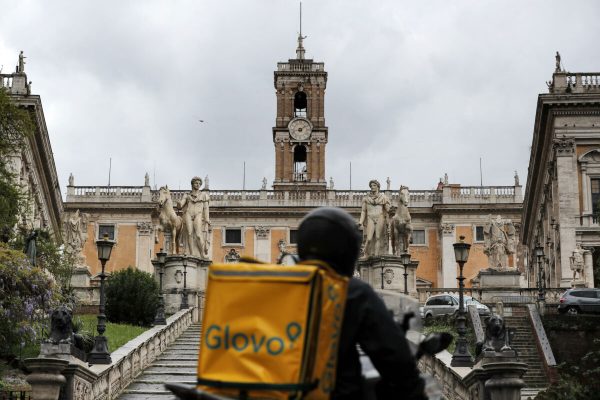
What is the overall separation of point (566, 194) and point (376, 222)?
1669cm

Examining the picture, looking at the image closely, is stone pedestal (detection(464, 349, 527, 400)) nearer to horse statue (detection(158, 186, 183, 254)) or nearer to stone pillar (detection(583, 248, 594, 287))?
horse statue (detection(158, 186, 183, 254))

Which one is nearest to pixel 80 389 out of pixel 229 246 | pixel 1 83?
pixel 1 83

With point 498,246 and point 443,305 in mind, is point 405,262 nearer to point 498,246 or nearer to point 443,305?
point 443,305

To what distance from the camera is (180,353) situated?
27.5 meters

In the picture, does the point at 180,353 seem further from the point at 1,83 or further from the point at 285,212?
the point at 285,212

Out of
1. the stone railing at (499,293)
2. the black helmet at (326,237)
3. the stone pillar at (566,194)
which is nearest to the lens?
the black helmet at (326,237)

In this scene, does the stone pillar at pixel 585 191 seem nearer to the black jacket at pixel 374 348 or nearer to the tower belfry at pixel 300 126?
the tower belfry at pixel 300 126

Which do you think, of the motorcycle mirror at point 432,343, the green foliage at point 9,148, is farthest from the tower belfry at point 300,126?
the motorcycle mirror at point 432,343

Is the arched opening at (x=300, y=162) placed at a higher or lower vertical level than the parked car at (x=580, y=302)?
higher

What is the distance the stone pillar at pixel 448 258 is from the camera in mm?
79250

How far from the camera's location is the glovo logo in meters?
4.27

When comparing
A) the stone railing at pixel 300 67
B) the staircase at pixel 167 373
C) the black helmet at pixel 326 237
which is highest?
the stone railing at pixel 300 67

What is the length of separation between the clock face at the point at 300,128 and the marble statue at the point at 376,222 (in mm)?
51588

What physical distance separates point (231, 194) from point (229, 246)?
4323 mm
